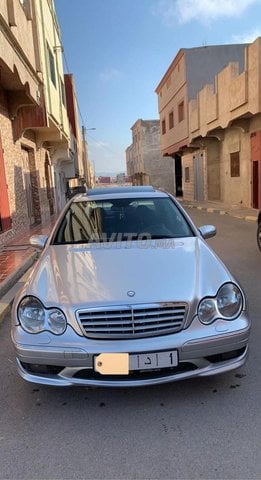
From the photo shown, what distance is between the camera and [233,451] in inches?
87.4

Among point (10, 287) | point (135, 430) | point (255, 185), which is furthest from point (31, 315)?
point (255, 185)

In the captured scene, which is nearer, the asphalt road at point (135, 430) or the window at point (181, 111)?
the asphalt road at point (135, 430)

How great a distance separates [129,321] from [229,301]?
759 mm

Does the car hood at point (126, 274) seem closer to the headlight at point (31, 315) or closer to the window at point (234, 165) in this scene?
the headlight at point (31, 315)

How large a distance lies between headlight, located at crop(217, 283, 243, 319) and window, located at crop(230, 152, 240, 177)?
677 inches

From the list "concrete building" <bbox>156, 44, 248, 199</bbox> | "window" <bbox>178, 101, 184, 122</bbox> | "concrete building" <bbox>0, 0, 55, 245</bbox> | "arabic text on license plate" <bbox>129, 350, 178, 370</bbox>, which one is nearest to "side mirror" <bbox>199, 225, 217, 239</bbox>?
"arabic text on license plate" <bbox>129, 350, 178, 370</bbox>

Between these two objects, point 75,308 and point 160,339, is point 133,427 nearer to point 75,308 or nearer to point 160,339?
point 160,339

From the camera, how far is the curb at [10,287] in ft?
15.7

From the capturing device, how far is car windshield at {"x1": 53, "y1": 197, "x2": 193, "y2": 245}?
12.6ft

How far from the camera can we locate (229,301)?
274 centimetres

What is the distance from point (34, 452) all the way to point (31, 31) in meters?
11.3

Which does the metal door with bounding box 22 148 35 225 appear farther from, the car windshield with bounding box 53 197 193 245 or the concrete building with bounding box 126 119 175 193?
the concrete building with bounding box 126 119 175 193

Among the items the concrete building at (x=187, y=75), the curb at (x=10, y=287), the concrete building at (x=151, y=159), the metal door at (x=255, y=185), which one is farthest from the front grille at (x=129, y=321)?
the concrete building at (x=151, y=159)

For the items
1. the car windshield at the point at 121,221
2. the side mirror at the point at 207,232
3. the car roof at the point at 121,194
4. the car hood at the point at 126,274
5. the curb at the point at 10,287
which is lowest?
the curb at the point at 10,287
